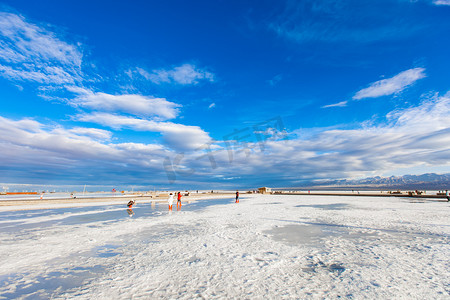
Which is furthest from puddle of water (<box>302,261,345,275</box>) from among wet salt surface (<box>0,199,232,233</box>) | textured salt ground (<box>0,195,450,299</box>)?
wet salt surface (<box>0,199,232,233</box>)

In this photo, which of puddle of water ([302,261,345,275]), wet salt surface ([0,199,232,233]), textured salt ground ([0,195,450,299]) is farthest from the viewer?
wet salt surface ([0,199,232,233])

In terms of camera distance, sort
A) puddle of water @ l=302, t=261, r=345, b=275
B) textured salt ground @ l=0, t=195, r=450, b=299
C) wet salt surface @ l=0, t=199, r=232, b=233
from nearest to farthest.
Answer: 1. textured salt ground @ l=0, t=195, r=450, b=299
2. puddle of water @ l=302, t=261, r=345, b=275
3. wet salt surface @ l=0, t=199, r=232, b=233

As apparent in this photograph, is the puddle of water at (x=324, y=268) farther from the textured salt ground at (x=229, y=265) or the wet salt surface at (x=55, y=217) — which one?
the wet salt surface at (x=55, y=217)

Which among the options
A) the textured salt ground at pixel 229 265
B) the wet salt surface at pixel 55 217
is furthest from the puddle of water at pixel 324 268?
the wet salt surface at pixel 55 217

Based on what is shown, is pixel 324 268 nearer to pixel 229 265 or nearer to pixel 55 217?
pixel 229 265

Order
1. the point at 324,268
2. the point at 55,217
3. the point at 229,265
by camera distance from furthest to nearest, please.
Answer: the point at 55,217, the point at 229,265, the point at 324,268

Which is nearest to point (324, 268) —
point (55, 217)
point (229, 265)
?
point (229, 265)

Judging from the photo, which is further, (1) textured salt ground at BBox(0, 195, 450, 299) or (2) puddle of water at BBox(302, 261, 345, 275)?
(2) puddle of water at BBox(302, 261, 345, 275)

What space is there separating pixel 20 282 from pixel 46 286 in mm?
852

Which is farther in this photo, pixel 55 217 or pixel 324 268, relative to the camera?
pixel 55 217

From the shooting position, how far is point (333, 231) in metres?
9.91

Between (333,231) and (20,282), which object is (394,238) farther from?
(20,282)

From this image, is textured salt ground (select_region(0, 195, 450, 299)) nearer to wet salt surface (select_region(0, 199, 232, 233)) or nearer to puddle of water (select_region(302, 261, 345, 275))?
puddle of water (select_region(302, 261, 345, 275))

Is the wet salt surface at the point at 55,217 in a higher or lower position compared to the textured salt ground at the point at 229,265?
lower
